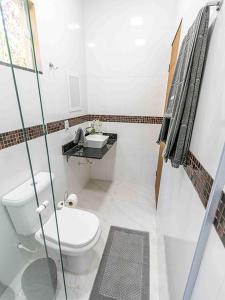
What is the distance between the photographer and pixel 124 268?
1439 millimetres

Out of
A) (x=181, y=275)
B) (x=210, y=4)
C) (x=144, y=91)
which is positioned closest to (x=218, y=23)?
(x=210, y=4)

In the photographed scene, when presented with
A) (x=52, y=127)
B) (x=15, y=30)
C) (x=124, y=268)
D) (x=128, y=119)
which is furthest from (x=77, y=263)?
(x=128, y=119)

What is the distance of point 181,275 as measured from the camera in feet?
2.91

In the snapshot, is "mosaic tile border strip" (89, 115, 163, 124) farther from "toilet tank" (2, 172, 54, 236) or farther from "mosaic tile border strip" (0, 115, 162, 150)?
"toilet tank" (2, 172, 54, 236)

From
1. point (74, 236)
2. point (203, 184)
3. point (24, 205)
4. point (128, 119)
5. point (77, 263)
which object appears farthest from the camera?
point (128, 119)

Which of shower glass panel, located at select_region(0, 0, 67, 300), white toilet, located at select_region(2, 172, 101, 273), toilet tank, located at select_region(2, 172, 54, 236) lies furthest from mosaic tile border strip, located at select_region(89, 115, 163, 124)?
toilet tank, located at select_region(2, 172, 54, 236)

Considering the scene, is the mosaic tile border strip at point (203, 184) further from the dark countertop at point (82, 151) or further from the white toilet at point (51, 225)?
the dark countertop at point (82, 151)

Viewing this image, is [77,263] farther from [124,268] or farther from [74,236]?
[124,268]

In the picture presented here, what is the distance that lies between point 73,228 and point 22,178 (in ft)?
1.91

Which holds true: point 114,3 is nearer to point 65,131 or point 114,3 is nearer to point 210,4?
point 65,131

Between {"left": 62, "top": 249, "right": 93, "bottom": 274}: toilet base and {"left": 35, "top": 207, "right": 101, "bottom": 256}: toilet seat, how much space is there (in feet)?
0.61

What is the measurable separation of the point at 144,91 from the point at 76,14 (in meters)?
1.30

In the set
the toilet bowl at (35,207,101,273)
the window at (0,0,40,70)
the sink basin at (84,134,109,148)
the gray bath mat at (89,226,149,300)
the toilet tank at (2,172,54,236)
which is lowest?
the gray bath mat at (89,226,149,300)

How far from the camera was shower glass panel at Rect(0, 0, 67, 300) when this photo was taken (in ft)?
3.37
